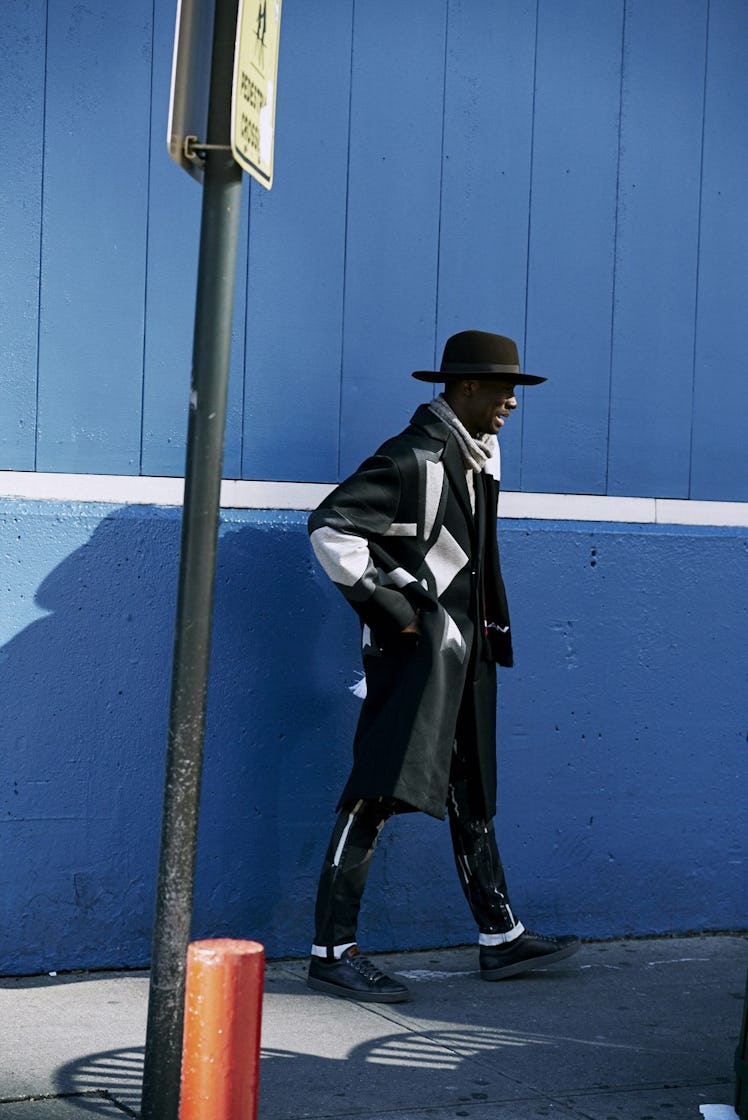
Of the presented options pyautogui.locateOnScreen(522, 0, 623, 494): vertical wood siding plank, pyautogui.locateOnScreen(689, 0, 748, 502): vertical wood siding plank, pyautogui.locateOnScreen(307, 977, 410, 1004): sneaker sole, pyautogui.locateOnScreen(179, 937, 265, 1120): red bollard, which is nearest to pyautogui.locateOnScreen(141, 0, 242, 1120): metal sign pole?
pyautogui.locateOnScreen(179, 937, 265, 1120): red bollard

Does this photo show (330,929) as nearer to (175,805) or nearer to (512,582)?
(512,582)

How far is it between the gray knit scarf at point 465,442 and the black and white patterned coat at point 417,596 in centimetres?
4

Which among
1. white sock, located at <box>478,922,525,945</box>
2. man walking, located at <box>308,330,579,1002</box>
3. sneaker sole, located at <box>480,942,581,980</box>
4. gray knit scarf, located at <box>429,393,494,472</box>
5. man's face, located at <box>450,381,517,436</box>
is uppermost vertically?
man's face, located at <box>450,381,517,436</box>

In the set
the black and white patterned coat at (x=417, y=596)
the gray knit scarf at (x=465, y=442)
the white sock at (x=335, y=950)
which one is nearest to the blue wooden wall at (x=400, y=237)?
the gray knit scarf at (x=465, y=442)

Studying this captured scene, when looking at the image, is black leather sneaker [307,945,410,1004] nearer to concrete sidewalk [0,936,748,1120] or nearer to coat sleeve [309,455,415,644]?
concrete sidewalk [0,936,748,1120]

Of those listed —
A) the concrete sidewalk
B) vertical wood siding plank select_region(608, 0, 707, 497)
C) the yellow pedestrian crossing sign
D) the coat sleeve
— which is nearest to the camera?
the yellow pedestrian crossing sign

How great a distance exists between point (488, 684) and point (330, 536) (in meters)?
0.90

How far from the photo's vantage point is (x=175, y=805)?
338cm

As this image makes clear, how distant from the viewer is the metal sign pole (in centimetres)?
334

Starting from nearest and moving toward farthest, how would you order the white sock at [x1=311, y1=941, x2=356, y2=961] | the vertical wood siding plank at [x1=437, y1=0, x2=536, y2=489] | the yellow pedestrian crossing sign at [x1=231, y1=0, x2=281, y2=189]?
the yellow pedestrian crossing sign at [x1=231, y1=0, x2=281, y2=189], the white sock at [x1=311, y1=941, x2=356, y2=961], the vertical wood siding plank at [x1=437, y1=0, x2=536, y2=489]

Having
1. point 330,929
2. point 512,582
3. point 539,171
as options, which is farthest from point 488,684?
point 539,171

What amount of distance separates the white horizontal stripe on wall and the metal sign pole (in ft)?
6.42

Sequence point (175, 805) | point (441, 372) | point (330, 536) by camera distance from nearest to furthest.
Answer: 1. point (175, 805)
2. point (330, 536)
3. point (441, 372)

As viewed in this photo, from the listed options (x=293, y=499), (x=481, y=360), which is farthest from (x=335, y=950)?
(x=481, y=360)
